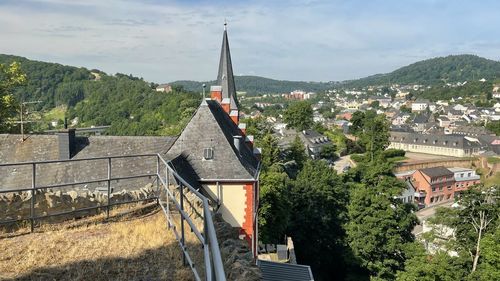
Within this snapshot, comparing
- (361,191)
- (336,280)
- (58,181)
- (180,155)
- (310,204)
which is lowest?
(336,280)

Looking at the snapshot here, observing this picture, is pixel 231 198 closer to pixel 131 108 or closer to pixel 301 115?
pixel 131 108

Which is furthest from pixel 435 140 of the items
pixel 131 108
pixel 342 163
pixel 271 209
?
pixel 271 209

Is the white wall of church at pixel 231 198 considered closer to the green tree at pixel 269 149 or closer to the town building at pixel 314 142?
the green tree at pixel 269 149

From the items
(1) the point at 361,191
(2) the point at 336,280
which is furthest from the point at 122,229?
(2) the point at 336,280

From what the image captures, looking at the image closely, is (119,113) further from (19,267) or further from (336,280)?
(19,267)

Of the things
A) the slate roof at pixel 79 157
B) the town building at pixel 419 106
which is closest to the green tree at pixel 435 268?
the slate roof at pixel 79 157

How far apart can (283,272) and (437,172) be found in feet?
179

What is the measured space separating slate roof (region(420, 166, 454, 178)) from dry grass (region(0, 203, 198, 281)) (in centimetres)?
6453

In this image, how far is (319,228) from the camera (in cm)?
3612

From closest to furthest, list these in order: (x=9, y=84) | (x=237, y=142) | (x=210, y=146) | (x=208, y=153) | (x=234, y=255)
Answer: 1. (x=234, y=255)
2. (x=208, y=153)
3. (x=210, y=146)
4. (x=237, y=142)
5. (x=9, y=84)

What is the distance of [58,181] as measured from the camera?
1609 cm

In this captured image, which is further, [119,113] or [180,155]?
[119,113]

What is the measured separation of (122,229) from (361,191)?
24408mm

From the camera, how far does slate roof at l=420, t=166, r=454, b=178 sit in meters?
66.2
